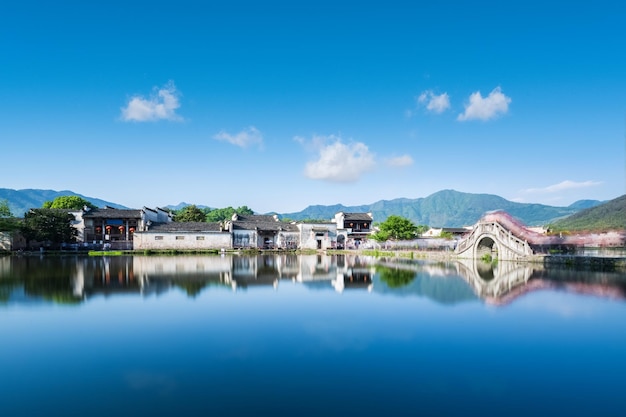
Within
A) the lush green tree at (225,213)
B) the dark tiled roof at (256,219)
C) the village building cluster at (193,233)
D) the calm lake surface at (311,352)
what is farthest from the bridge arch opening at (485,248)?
the lush green tree at (225,213)

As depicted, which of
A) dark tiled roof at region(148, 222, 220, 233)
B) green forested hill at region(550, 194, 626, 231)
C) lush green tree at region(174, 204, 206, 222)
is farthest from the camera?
lush green tree at region(174, 204, 206, 222)

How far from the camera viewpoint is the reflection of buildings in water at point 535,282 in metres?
15.3

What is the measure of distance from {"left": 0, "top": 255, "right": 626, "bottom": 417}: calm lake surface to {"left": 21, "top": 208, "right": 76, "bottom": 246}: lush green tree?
31.0 meters

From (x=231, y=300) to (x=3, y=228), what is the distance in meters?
37.1

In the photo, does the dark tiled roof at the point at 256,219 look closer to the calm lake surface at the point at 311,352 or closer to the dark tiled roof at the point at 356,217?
the dark tiled roof at the point at 356,217

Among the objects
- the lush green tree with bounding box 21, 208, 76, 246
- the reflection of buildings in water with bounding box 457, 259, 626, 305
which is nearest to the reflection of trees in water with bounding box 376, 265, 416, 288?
the reflection of buildings in water with bounding box 457, 259, 626, 305

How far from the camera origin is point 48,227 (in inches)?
1674

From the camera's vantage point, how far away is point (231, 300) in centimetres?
1443

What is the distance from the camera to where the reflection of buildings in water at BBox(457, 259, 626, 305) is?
603 inches

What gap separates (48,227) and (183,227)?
43.6 feet

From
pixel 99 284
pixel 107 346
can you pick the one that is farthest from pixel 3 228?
pixel 107 346

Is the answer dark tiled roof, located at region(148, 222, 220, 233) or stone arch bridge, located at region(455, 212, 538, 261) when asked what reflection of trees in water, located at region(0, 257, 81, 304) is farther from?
stone arch bridge, located at region(455, 212, 538, 261)

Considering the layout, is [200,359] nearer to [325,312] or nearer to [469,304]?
[325,312]

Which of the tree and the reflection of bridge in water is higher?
the tree
